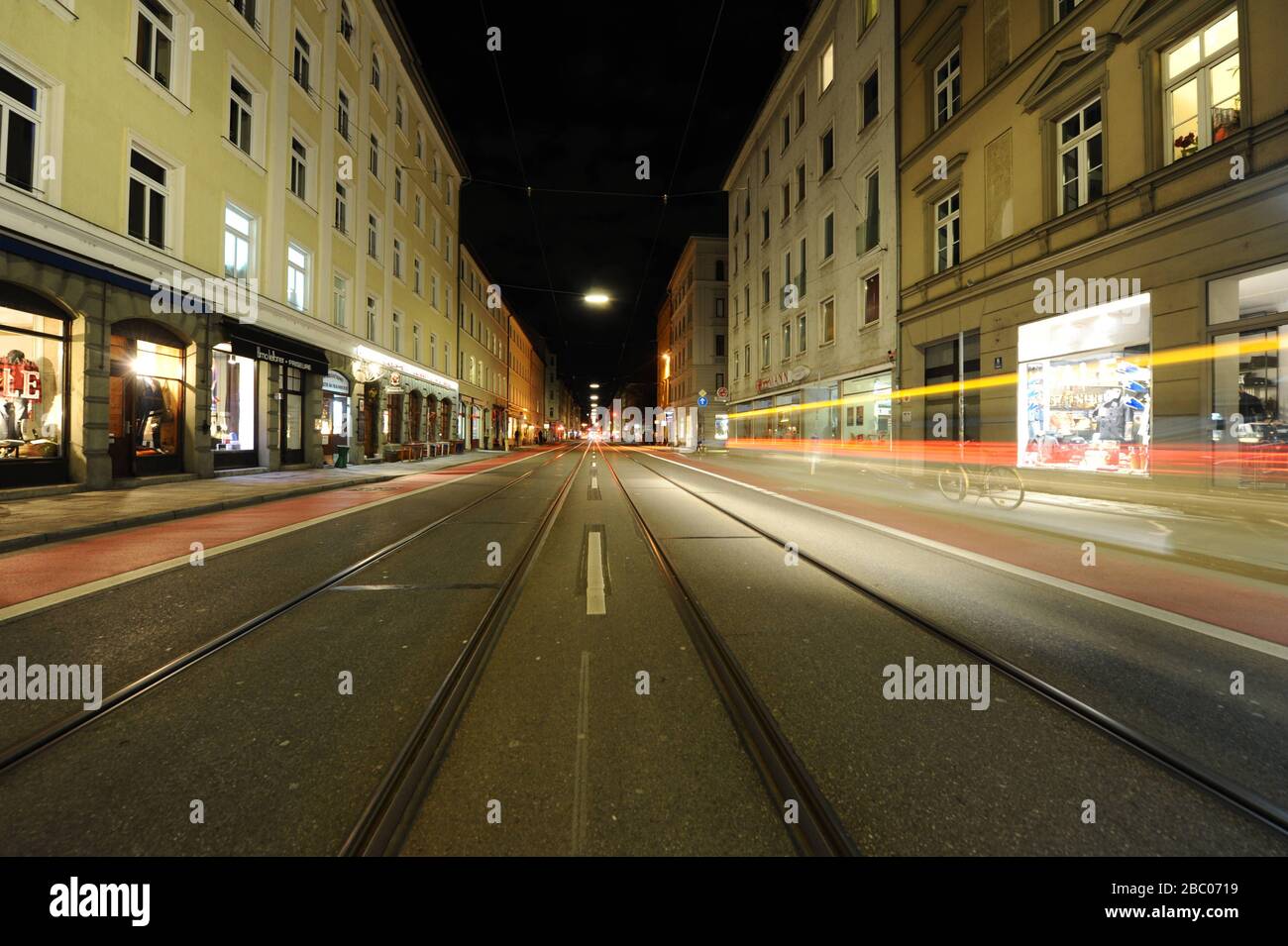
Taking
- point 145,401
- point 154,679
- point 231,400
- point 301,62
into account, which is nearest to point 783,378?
point 301,62

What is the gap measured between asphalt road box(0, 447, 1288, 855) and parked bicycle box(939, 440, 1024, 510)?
21.2 ft

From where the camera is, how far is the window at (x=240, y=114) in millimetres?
14383

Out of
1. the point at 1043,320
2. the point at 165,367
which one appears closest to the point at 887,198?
the point at 1043,320

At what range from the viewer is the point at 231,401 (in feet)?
48.6

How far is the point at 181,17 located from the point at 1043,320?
829 inches

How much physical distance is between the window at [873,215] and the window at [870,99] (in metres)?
2.23

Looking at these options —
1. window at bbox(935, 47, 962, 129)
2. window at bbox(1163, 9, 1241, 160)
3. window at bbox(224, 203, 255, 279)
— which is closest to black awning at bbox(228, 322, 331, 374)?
window at bbox(224, 203, 255, 279)

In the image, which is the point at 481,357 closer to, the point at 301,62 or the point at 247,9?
the point at 301,62

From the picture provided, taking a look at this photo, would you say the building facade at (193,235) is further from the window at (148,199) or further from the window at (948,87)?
the window at (948,87)

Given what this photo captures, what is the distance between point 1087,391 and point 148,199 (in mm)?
20889

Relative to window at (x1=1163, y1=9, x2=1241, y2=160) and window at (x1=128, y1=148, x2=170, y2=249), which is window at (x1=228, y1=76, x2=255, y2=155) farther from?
window at (x1=1163, y1=9, x2=1241, y2=160)

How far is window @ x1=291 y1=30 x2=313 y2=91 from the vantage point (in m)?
16.9

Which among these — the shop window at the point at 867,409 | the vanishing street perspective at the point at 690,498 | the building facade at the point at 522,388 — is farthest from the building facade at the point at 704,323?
the shop window at the point at 867,409
